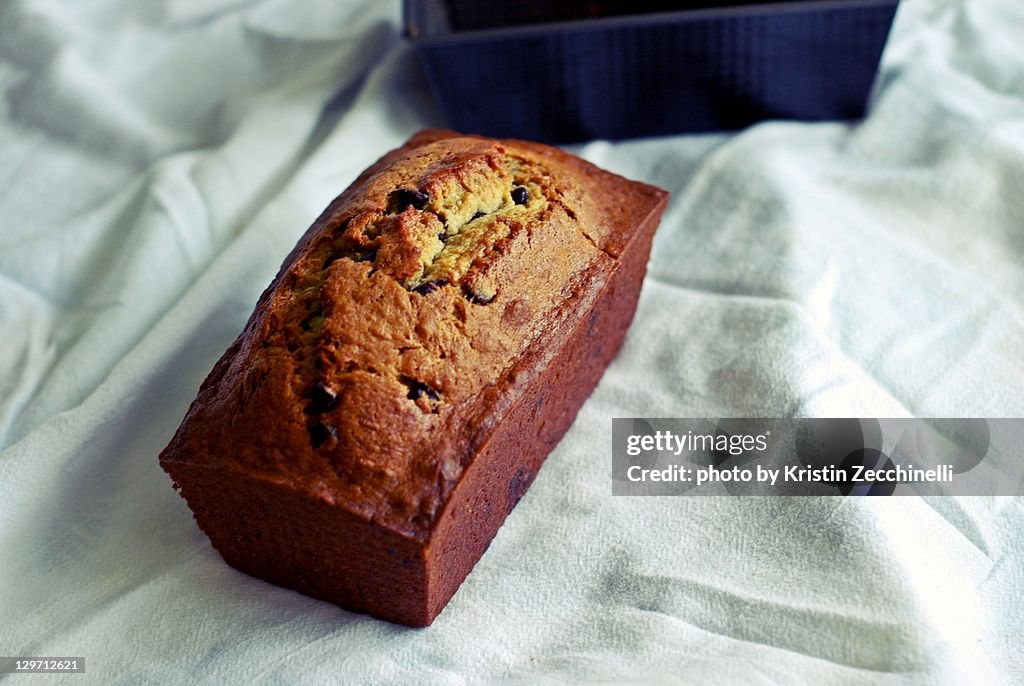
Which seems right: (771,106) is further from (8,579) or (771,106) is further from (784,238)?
(8,579)

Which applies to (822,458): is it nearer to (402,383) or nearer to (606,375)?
(606,375)

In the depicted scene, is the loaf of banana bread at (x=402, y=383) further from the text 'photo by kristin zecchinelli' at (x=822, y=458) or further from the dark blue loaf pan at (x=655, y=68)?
the dark blue loaf pan at (x=655, y=68)

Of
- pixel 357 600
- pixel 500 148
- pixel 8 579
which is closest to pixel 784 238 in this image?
pixel 500 148

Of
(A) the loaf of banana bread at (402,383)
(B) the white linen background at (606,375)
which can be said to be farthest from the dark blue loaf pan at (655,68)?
(A) the loaf of banana bread at (402,383)

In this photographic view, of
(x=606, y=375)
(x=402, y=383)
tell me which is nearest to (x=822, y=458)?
(x=606, y=375)

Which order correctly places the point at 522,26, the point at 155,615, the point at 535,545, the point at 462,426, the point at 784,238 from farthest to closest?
1. the point at 522,26
2. the point at 784,238
3. the point at 535,545
4. the point at 155,615
5. the point at 462,426
